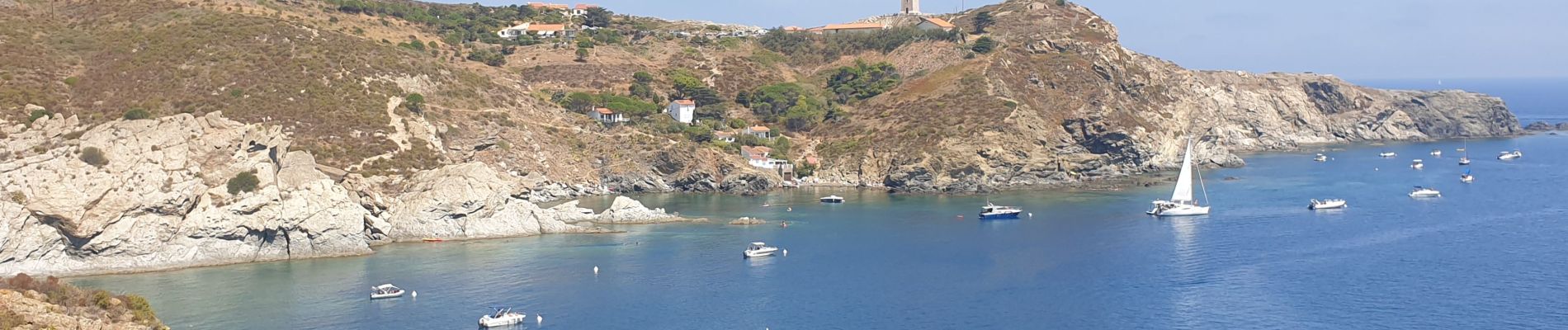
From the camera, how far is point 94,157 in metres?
65.4

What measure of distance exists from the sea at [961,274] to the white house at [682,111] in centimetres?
2461

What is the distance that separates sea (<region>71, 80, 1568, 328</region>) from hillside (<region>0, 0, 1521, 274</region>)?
3185 mm

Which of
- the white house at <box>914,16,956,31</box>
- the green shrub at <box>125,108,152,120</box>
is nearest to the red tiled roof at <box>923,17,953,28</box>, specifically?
the white house at <box>914,16,956,31</box>

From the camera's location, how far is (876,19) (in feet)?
530

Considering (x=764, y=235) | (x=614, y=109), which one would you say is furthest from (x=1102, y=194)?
(x=614, y=109)

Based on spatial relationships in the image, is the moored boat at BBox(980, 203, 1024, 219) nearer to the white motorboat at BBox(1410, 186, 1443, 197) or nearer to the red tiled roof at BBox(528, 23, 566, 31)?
the white motorboat at BBox(1410, 186, 1443, 197)

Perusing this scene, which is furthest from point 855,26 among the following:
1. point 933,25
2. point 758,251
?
point 758,251

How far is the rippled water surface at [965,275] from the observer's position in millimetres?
55125

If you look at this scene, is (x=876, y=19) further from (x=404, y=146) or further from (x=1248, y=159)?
(x=404, y=146)

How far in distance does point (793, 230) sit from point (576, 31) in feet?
230

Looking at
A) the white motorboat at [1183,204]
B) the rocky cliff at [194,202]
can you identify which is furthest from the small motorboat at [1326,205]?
the rocky cliff at [194,202]

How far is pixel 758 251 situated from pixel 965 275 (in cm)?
1122

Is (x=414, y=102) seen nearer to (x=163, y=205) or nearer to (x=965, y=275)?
(x=163, y=205)

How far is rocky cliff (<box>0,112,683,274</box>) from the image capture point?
62188 millimetres
